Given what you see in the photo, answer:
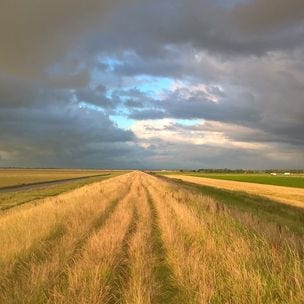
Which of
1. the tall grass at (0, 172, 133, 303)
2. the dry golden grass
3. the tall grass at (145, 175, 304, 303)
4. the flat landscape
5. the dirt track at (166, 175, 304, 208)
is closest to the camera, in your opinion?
the tall grass at (145, 175, 304, 303)

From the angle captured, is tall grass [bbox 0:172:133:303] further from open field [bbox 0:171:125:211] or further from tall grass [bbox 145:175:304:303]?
open field [bbox 0:171:125:211]

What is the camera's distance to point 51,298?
7.48 metres

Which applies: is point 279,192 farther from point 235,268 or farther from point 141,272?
point 235,268

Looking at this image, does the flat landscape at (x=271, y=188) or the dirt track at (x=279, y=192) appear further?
the flat landscape at (x=271, y=188)

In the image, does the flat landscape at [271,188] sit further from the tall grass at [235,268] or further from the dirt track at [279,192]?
the tall grass at [235,268]

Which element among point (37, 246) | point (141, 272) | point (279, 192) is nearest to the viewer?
point (141, 272)

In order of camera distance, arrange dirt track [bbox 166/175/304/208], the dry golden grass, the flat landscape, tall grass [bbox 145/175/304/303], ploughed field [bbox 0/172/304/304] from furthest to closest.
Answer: the flat landscape
dirt track [bbox 166/175/304/208]
the dry golden grass
ploughed field [bbox 0/172/304/304]
tall grass [bbox 145/175/304/303]

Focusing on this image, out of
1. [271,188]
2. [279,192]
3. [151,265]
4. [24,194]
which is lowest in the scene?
[151,265]

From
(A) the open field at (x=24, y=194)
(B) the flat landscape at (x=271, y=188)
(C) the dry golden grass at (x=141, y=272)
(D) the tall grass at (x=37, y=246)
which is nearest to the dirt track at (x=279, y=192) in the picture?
(B) the flat landscape at (x=271, y=188)

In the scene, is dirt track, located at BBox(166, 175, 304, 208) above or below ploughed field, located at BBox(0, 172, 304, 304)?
above

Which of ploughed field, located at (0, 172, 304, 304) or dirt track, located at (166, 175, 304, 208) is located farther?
dirt track, located at (166, 175, 304, 208)

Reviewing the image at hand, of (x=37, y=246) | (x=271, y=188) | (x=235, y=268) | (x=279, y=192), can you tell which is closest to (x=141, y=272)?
(x=235, y=268)

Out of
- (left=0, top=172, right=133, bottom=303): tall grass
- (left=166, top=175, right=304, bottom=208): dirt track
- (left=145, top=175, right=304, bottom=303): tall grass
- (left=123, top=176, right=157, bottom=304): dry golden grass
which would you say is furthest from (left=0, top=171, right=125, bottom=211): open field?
(left=166, top=175, right=304, bottom=208): dirt track

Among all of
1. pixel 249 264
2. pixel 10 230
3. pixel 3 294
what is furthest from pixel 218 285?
pixel 10 230
